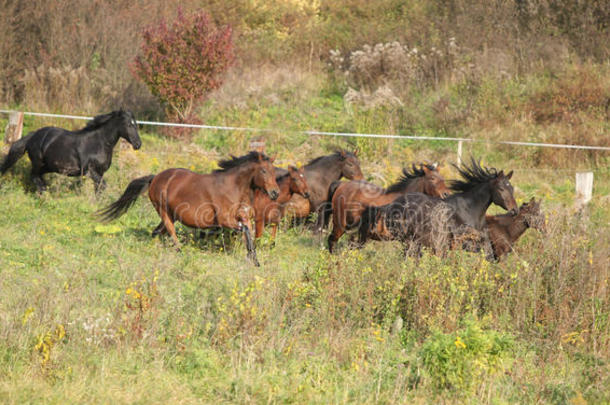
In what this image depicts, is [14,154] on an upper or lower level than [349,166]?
lower

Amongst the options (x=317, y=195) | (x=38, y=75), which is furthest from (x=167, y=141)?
(x=317, y=195)

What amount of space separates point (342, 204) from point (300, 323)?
388 cm

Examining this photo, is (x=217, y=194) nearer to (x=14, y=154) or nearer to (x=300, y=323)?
(x=300, y=323)

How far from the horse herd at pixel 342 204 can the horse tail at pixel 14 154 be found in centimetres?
288

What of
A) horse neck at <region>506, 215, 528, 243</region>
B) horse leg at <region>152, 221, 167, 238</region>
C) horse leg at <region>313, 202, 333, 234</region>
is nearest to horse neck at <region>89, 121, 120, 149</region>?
horse leg at <region>152, 221, 167, 238</region>

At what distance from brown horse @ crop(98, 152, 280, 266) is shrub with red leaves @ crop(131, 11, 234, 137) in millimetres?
7040

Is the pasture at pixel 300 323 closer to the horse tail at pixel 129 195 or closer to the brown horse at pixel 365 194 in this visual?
the horse tail at pixel 129 195

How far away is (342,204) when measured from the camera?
9750mm

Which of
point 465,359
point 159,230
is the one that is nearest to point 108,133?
point 159,230

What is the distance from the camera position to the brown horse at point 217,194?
346 inches

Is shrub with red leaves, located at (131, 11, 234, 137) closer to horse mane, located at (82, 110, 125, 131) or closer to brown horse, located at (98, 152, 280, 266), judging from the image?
horse mane, located at (82, 110, 125, 131)

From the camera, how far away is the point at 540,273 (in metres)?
6.82

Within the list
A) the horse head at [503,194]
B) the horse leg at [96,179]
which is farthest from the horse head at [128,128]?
the horse head at [503,194]

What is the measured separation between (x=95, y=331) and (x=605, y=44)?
676 inches
